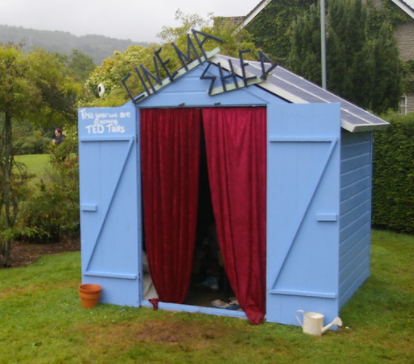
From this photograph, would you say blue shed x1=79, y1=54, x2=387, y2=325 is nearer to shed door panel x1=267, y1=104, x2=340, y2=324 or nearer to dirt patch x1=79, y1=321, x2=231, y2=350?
shed door panel x1=267, y1=104, x2=340, y2=324

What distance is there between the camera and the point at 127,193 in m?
7.90

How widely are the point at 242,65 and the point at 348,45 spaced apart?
1202cm

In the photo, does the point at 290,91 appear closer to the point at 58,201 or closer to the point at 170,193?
the point at 170,193

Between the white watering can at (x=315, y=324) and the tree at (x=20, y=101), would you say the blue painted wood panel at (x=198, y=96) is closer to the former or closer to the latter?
the white watering can at (x=315, y=324)

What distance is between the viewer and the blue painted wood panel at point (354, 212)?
7.50 m

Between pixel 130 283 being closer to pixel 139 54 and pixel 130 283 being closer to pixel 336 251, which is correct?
pixel 336 251

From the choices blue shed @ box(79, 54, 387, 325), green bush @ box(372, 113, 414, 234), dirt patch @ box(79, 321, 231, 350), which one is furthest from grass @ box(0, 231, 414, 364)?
green bush @ box(372, 113, 414, 234)

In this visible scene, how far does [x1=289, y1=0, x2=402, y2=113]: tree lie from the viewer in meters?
17.7

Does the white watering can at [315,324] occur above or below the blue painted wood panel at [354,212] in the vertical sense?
below

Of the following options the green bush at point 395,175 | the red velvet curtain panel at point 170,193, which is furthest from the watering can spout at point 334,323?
the green bush at point 395,175

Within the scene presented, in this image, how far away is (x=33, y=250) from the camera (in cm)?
1213

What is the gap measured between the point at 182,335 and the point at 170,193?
1824mm

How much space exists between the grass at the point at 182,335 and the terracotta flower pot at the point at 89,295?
0.29ft

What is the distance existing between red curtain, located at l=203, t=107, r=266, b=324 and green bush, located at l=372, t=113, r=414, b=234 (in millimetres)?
6608
